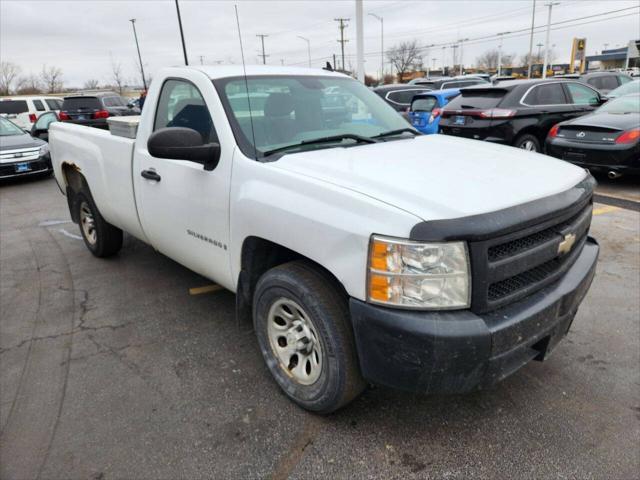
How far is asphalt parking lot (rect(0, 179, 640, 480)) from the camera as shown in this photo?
2354 mm

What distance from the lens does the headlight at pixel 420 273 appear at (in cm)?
199

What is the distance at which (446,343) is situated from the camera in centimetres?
197

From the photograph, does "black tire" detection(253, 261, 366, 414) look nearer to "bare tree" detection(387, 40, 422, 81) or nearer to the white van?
the white van

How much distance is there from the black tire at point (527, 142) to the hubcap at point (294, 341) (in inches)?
301

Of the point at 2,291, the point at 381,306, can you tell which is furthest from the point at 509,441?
the point at 2,291

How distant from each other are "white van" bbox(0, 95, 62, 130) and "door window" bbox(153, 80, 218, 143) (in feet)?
55.7

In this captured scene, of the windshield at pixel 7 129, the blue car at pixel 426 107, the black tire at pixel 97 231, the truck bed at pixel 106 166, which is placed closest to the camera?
the truck bed at pixel 106 166

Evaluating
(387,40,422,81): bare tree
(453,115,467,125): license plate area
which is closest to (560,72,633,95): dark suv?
(453,115,467,125): license plate area

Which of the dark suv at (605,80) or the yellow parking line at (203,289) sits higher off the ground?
the dark suv at (605,80)

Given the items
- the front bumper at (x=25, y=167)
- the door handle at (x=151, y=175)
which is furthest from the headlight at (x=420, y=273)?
the front bumper at (x=25, y=167)

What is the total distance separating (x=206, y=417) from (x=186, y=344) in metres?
0.90

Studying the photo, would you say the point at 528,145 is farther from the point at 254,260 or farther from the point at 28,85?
the point at 28,85

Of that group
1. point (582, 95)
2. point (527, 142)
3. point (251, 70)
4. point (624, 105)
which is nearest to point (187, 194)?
point (251, 70)

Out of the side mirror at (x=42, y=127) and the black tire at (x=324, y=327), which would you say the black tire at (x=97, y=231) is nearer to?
the black tire at (x=324, y=327)
